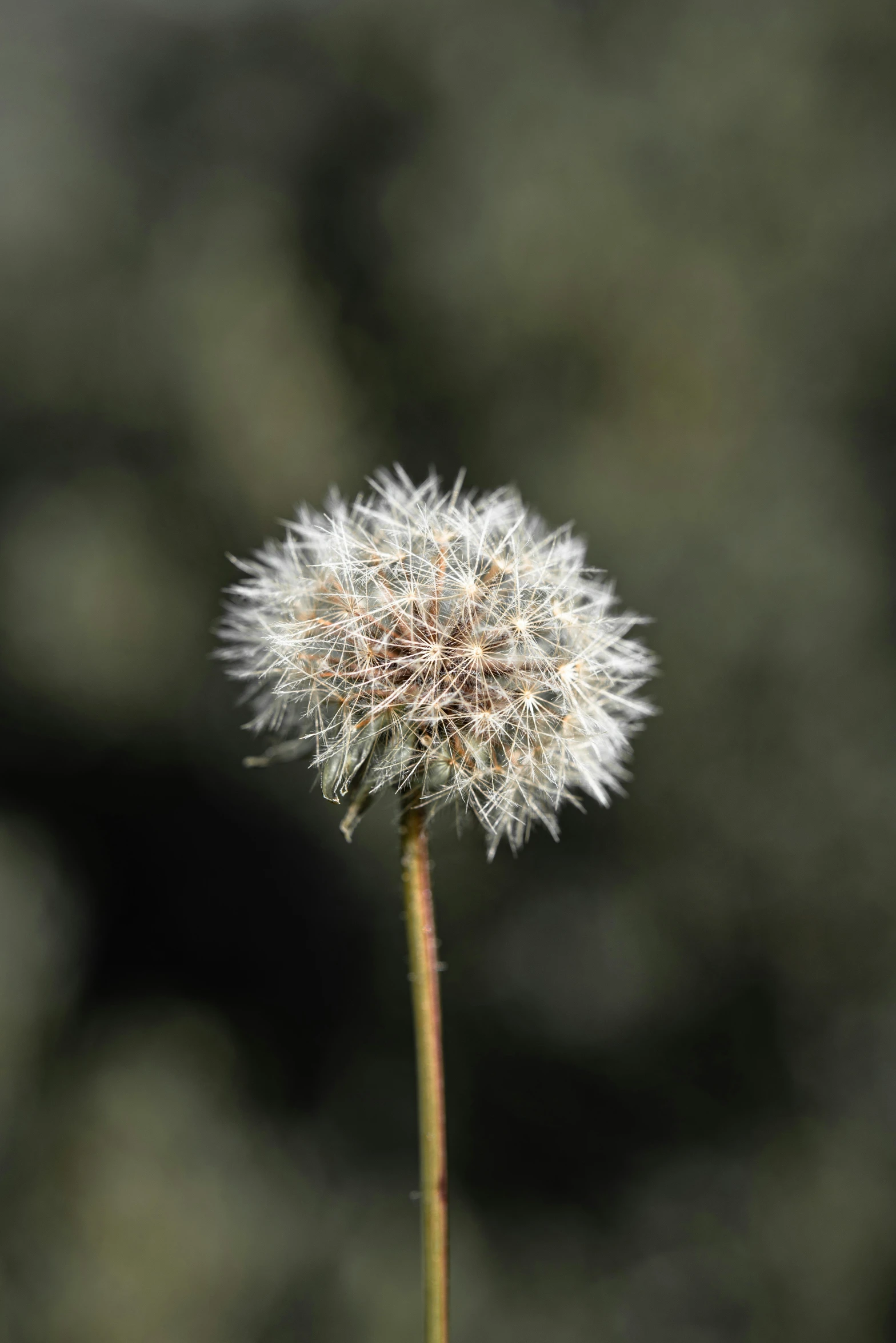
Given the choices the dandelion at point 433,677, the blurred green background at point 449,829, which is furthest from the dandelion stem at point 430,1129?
the blurred green background at point 449,829

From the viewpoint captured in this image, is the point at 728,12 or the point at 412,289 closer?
the point at 728,12

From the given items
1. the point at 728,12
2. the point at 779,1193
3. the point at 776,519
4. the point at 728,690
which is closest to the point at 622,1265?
the point at 779,1193

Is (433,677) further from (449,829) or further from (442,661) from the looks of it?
(449,829)

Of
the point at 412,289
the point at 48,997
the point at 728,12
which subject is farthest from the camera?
the point at 48,997

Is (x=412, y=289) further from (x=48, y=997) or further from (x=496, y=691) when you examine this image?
(x=48, y=997)

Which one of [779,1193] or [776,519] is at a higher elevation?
[776,519]

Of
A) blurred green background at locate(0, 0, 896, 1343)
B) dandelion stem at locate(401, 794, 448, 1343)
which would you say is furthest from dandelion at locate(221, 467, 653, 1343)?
blurred green background at locate(0, 0, 896, 1343)
